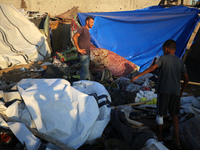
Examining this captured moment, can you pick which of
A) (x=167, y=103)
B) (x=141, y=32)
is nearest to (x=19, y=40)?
(x=141, y=32)

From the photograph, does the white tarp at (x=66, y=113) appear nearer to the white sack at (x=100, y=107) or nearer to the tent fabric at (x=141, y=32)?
the white sack at (x=100, y=107)

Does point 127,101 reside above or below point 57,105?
below

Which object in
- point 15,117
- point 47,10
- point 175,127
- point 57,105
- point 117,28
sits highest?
point 47,10

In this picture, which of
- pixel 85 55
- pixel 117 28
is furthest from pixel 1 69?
pixel 117 28

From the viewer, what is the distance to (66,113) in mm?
2111

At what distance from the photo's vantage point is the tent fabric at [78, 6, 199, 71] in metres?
5.98

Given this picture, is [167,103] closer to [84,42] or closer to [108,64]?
[84,42]

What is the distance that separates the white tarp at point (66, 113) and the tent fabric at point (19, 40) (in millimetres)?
4832

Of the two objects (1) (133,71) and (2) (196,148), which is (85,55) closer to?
(1) (133,71)

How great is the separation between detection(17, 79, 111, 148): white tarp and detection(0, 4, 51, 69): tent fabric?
4832mm

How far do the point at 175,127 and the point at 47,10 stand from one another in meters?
10.8

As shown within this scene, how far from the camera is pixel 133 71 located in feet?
18.5

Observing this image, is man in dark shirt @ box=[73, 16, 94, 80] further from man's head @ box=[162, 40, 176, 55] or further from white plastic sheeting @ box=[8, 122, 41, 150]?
white plastic sheeting @ box=[8, 122, 41, 150]

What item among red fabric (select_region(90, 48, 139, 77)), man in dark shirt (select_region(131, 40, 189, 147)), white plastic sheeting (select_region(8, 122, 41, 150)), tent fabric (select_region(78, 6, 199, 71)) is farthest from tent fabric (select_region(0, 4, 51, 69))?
man in dark shirt (select_region(131, 40, 189, 147))
